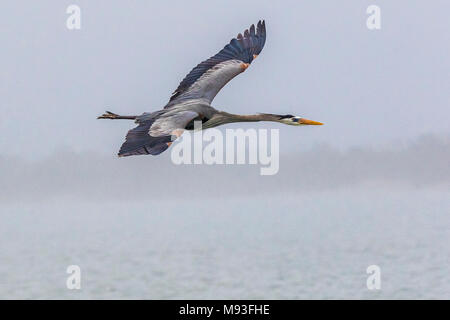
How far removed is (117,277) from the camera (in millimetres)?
107875

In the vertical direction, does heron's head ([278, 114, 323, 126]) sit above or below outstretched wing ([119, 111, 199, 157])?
above

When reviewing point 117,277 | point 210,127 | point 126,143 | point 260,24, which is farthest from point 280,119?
point 117,277

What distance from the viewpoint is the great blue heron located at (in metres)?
17.1

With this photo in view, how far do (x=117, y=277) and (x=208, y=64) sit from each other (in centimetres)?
8704

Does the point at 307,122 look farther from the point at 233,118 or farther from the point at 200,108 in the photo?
the point at 200,108

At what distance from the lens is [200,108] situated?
824 inches

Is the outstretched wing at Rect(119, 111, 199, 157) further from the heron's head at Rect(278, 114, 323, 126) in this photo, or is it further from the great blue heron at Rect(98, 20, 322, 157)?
the heron's head at Rect(278, 114, 323, 126)

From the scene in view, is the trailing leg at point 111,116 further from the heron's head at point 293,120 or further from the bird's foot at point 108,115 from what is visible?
the heron's head at point 293,120

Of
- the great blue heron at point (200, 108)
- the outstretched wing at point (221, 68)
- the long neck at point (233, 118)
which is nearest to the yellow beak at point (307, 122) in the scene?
the great blue heron at point (200, 108)

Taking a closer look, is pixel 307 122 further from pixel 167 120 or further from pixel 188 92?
pixel 167 120

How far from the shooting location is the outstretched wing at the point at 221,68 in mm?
22359

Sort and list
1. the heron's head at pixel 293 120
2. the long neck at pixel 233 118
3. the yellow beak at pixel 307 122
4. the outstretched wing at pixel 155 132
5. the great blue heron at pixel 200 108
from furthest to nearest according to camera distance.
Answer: the heron's head at pixel 293 120
the yellow beak at pixel 307 122
the long neck at pixel 233 118
the great blue heron at pixel 200 108
the outstretched wing at pixel 155 132

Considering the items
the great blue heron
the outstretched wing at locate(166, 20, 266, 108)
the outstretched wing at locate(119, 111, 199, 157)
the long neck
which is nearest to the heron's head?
the great blue heron

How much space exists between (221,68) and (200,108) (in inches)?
120
